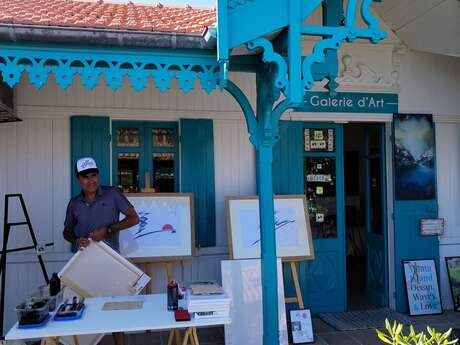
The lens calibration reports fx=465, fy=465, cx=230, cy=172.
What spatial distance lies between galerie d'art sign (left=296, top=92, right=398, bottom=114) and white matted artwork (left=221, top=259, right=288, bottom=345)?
2.20 m

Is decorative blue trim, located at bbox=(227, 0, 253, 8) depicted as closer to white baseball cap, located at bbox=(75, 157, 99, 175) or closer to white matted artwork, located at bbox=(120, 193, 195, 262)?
white baseball cap, located at bbox=(75, 157, 99, 175)

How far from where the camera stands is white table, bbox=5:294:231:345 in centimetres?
281

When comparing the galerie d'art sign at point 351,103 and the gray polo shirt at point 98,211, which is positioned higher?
the galerie d'art sign at point 351,103

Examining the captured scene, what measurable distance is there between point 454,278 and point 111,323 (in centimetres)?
491

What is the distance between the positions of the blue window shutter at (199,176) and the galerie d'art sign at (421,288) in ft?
8.55

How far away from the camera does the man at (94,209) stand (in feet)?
13.7

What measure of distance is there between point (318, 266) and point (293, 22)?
3524 millimetres

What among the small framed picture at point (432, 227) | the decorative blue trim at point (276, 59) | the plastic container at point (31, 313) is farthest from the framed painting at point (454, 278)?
the plastic container at point (31, 313)

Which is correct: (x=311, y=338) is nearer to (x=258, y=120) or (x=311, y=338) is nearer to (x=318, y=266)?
(x=318, y=266)

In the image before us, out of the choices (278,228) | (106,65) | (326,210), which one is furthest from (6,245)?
(326,210)

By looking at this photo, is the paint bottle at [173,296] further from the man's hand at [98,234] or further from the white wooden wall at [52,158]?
the white wooden wall at [52,158]

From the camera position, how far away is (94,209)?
427 centimetres

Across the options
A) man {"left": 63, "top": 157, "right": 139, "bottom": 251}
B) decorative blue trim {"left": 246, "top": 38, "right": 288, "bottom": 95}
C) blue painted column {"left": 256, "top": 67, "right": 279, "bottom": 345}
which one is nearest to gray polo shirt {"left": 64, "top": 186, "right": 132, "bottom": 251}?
man {"left": 63, "top": 157, "right": 139, "bottom": 251}

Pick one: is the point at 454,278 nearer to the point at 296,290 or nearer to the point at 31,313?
the point at 296,290
